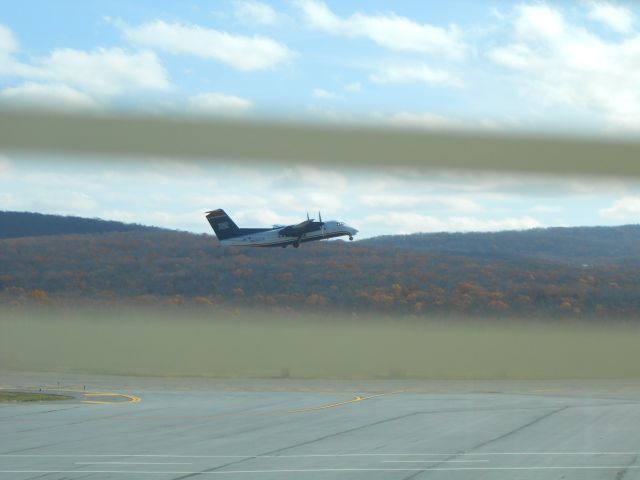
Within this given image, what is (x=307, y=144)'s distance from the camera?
2.27 meters

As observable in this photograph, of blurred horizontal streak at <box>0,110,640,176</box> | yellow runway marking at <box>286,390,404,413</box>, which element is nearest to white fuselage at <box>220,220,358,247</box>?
yellow runway marking at <box>286,390,404,413</box>

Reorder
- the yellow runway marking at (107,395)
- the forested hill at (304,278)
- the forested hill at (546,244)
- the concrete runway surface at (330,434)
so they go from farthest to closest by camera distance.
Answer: the yellow runway marking at (107,395), the concrete runway surface at (330,434), the forested hill at (546,244), the forested hill at (304,278)

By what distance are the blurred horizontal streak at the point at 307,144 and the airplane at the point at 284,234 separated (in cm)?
1538

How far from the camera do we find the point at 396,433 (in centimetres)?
1809

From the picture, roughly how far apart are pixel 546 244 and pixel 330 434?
728 centimetres

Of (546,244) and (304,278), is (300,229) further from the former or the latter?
(546,244)

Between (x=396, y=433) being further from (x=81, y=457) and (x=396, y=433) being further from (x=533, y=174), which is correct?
(x=533, y=174)

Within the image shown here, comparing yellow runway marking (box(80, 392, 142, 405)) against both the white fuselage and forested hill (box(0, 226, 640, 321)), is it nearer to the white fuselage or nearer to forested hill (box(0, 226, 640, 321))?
forested hill (box(0, 226, 640, 321))

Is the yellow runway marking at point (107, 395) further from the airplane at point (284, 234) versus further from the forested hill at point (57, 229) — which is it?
the forested hill at point (57, 229)

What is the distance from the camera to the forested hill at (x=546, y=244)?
35.5 ft

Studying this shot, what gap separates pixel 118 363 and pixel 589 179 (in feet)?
98.5

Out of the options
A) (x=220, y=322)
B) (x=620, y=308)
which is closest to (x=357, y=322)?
(x=220, y=322)

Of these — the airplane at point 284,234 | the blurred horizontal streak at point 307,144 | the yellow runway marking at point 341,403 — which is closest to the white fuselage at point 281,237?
the airplane at point 284,234

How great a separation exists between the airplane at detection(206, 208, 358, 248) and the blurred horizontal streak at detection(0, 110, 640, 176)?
15378 millimetres
